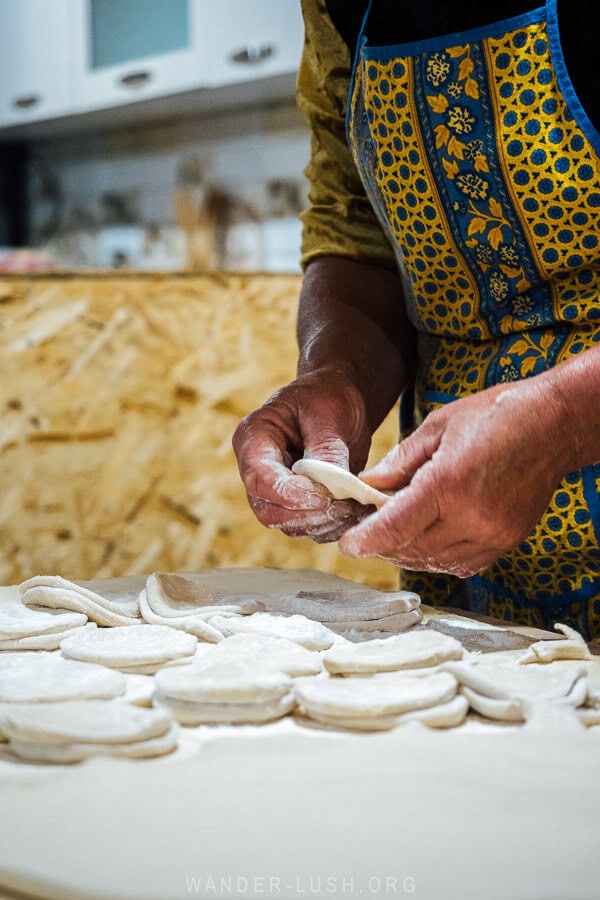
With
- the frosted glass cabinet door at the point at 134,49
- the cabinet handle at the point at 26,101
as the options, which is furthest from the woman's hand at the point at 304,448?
the cabinet handle at the point at 26,101

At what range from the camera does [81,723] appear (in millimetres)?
754

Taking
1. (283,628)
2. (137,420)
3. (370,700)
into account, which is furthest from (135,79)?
(370,700)

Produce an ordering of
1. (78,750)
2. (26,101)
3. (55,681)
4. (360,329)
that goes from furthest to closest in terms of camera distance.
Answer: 1. (26,101)
2. (360,329)
3. (55,681)
4. (78,750)

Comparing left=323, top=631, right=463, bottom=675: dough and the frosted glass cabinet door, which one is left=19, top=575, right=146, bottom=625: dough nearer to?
left=323, top=631, right=463, bottom=675: dough

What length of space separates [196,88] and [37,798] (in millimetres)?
3436

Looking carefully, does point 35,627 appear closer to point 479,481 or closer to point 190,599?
point 190,599

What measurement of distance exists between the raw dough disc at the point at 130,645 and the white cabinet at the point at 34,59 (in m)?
3.61

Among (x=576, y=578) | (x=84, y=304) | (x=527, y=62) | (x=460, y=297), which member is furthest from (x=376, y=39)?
(x=84, y=304)

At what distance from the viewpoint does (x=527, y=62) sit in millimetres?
1030

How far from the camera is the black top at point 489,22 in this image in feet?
3.31

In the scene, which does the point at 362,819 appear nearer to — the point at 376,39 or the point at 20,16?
the point at 376,39

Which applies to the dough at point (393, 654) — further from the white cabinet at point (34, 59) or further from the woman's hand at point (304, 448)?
the white cabinet at point (34, 59)

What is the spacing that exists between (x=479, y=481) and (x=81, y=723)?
1.42ft

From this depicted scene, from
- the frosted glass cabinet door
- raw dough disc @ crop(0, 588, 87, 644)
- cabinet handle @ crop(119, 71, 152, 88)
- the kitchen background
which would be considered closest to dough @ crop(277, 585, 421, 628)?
raw dough disc @ crop(0, 588, 87, 644)
